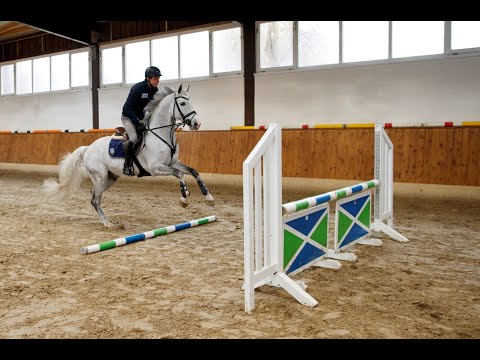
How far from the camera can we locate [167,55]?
13.2 metres

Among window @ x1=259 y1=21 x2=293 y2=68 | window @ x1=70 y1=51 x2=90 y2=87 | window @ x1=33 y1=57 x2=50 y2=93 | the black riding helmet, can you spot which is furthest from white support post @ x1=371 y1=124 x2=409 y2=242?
window @ x1=33 y1=57 x2=50 y2=93

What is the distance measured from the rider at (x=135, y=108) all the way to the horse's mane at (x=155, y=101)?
4 cm

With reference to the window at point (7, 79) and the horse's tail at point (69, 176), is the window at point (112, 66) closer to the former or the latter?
the window at point (7, 79)

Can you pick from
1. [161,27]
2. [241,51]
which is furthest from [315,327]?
[161,27]

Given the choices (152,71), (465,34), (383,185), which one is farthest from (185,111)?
(465,34)

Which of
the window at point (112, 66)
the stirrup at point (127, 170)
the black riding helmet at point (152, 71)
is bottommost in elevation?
the stirrup at point (127, 170)

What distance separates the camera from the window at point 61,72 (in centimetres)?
1556

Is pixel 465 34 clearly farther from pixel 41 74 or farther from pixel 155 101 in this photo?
pixel 41 74

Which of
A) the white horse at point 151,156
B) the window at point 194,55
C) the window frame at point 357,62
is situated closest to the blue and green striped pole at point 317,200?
the white horse at point 151,156

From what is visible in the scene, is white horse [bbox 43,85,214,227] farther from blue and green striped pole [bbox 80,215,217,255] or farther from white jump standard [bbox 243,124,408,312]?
white jump standard [bbox 243,124,408,312]

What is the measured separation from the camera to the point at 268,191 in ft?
10.2

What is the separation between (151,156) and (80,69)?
1109cm
